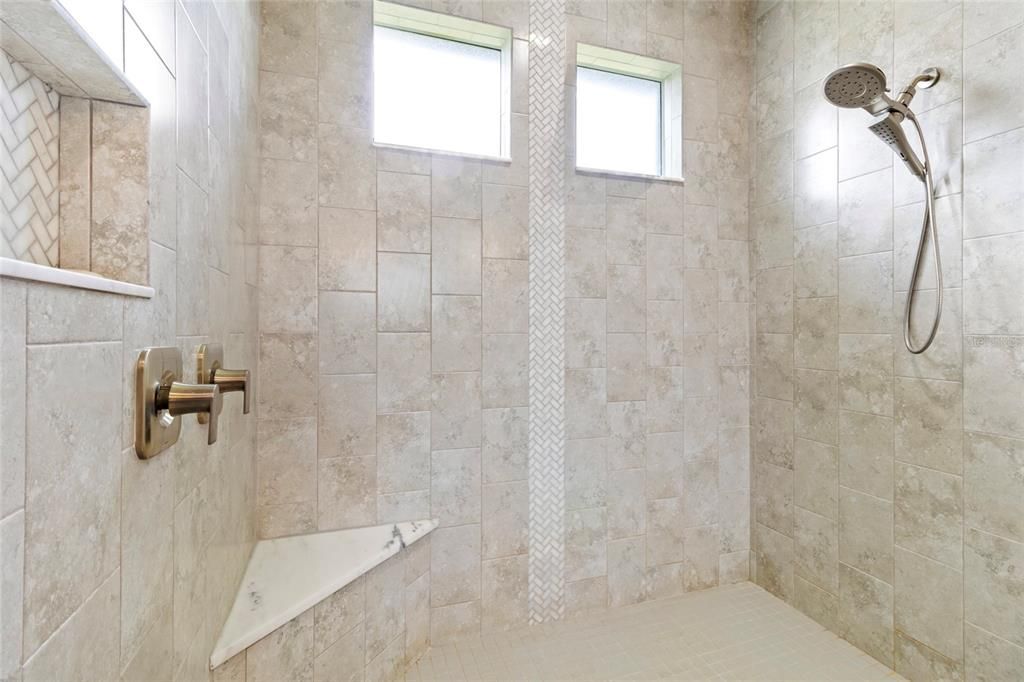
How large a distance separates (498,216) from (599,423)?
0.91 m

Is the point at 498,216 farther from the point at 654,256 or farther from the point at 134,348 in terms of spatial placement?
the point at 134,348

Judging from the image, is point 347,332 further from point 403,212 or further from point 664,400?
point 664,400

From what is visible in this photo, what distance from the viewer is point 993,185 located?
132cm

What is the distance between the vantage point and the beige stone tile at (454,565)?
1733 millimetres

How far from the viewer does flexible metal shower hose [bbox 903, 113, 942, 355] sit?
1381mm

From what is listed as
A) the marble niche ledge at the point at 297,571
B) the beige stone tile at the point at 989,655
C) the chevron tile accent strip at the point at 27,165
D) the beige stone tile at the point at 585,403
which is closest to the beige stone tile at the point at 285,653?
the marble niche ledge at the point at 297,571

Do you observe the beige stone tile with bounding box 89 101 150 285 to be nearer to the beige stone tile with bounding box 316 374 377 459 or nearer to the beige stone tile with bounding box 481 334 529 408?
the beige stone tile with bounding box 316 374 377 459

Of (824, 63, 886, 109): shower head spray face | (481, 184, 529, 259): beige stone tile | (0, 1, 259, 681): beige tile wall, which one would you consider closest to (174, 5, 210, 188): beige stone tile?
(0, 1, 259, 681): beige tile wall

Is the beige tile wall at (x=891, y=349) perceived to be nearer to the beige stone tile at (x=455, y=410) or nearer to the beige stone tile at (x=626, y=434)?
the beige stone tile at (x=626, y=434)

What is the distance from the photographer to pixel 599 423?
6.31ft

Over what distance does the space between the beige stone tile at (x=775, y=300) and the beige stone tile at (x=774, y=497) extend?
1.95 ft

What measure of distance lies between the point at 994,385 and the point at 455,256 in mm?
1671

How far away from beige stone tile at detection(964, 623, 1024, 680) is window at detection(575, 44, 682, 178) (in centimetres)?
180

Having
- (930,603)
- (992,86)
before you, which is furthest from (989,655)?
(992,86)
